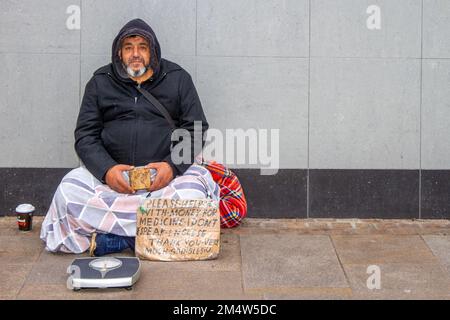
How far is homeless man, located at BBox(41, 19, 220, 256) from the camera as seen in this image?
5672mm

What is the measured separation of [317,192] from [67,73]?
7.44ft

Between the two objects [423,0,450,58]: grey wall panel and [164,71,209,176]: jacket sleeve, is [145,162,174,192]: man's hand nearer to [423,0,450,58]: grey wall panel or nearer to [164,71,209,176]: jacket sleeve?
[164,71,209,176]: jacket sleeve

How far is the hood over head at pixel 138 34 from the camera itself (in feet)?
19.4

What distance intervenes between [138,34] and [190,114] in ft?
2.31

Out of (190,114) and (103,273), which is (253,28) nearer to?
(190,114)

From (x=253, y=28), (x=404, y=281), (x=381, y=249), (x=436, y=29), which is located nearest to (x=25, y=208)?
(x=253, y=28)

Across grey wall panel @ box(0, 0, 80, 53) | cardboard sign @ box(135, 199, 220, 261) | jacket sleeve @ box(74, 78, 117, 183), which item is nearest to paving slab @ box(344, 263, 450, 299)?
cardboard sign @ box(135, 199, 220, 261)

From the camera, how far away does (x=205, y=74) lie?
6.49 meters

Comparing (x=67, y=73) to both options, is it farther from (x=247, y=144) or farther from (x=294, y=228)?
(x=294, y=228)

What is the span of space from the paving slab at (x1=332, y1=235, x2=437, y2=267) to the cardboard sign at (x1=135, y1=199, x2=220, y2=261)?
3.10 feet

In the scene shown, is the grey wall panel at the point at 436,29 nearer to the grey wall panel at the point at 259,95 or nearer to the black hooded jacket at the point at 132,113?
the grey wall panel at the point at 259,95

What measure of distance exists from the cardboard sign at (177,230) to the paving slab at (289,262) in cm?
31

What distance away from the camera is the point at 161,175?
5.77 metres

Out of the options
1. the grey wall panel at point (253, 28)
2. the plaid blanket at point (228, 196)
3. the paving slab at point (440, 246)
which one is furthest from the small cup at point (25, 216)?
the paving slab at point (440, 246)
